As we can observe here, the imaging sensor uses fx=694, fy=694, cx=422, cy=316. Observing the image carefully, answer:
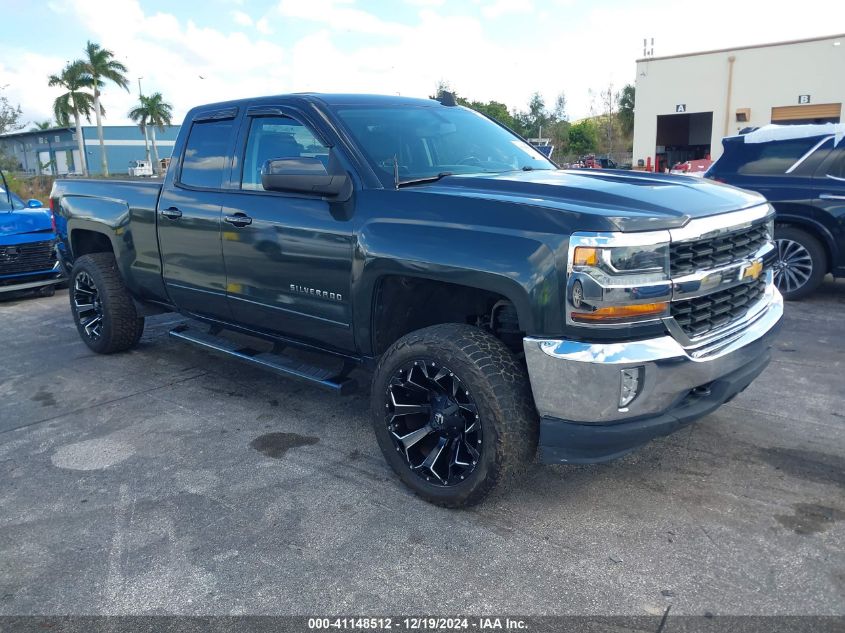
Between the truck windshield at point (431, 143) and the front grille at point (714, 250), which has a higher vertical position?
the truck windshield at point (431, 143)

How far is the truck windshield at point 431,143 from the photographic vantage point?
382 centimetres

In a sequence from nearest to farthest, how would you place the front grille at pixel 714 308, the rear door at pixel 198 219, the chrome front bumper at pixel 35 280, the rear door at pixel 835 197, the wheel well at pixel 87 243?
the front grille at pixel 714 308 < the rear door at pixel 198 219 < the wheel well at pixel 87 243 < the rear door at pixel 835 197 < the chrome front bumper at pixel 35 280

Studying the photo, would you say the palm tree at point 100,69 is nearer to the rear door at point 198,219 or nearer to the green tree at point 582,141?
the green tree at point 582,141

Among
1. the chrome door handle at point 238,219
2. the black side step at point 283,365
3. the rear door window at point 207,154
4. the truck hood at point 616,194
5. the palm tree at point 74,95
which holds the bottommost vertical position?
the black side step at point 283,365

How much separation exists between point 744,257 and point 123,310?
4712mm

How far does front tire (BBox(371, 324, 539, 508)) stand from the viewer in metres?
3.02

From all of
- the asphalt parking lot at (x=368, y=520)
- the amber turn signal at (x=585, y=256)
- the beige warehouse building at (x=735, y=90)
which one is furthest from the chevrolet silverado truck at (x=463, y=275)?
the beige warehouse building at (x=735, y=90)

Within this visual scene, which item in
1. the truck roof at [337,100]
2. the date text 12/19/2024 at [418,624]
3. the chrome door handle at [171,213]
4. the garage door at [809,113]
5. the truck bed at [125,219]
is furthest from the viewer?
the garage door at [809,113]

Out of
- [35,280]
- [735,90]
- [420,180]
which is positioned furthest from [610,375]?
[735,90]

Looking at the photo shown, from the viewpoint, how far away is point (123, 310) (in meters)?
5.76

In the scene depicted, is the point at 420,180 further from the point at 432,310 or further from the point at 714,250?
the point at 714,250

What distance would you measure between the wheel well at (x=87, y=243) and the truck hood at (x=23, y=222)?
9.78ft

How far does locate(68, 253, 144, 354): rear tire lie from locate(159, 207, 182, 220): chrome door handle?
46.5 inches

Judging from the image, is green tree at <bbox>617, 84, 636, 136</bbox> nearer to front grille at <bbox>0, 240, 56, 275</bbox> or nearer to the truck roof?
front grille at <bbox>0, 240, 56, 275</bbox>
